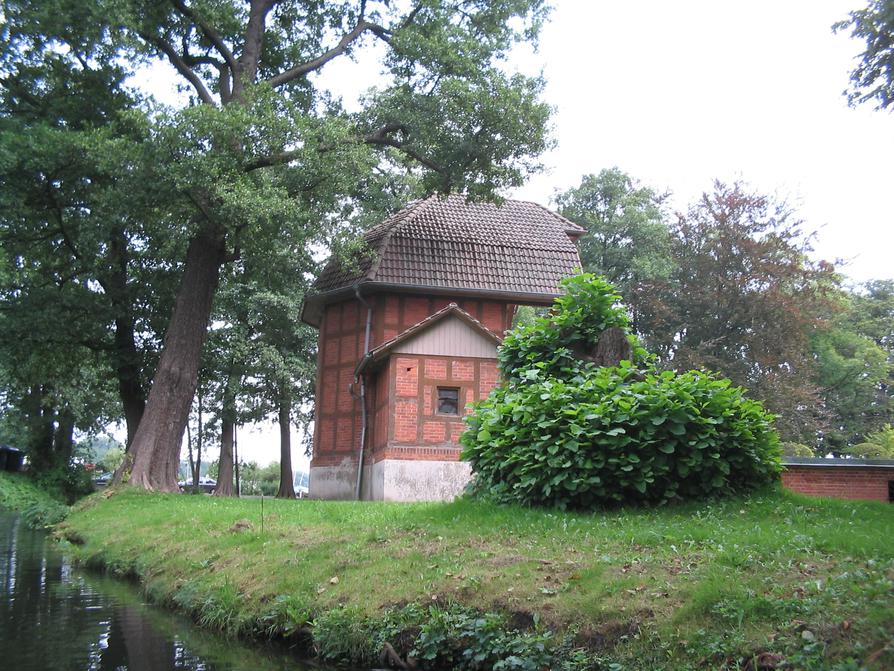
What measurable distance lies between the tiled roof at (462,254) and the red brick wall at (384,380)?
738mm

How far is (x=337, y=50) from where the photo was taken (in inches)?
896

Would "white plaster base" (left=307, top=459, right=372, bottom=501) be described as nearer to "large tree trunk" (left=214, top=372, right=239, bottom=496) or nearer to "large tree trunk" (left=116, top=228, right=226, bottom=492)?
"large tree trunk" (left=116, top=228, right=226, bottom=492)

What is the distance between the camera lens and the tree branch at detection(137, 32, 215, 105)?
21.0 meters

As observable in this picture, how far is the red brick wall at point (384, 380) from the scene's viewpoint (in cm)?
2123

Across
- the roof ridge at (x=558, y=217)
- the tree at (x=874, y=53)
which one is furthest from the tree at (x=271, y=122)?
the tree at (x=874, y=53)

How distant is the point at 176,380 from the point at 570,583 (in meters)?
15.3

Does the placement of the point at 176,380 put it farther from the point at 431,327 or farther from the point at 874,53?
the point at 874,53

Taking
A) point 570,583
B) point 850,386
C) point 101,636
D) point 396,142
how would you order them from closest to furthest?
point 570,583, point 101,636, point 396,142, point 850,386

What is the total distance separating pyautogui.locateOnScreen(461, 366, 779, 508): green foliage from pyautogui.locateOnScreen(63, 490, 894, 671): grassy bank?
15.4 inches

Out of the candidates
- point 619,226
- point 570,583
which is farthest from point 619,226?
point 570,583

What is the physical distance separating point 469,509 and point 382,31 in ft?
55.1

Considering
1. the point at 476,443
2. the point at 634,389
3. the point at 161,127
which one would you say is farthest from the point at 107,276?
the point at 634,389

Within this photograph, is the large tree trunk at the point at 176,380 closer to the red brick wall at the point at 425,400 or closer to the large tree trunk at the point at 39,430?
the red brick wall at the point at 425,400

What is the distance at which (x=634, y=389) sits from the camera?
9812 mm
